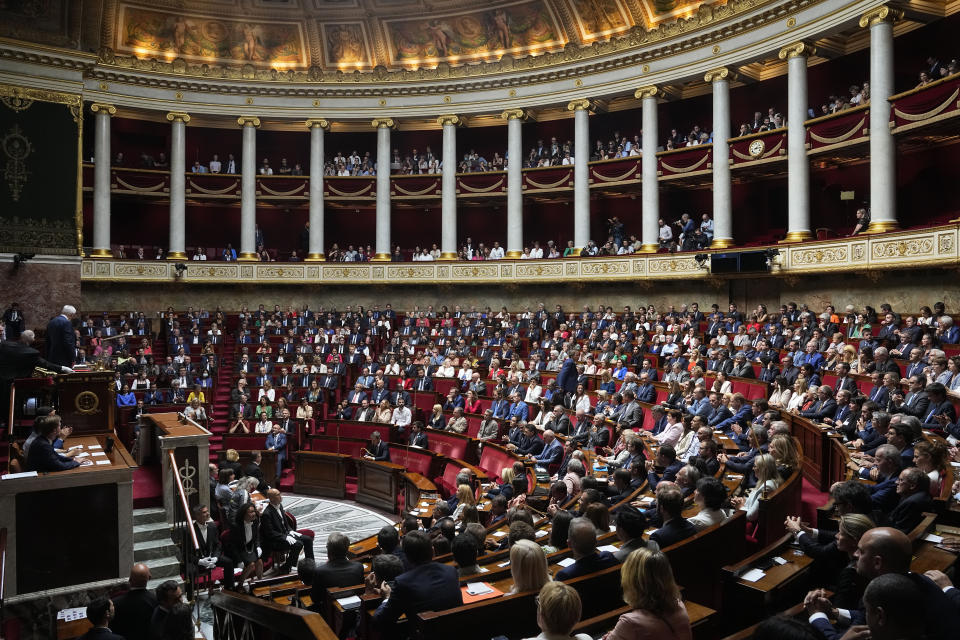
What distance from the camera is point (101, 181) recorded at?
2488 cm

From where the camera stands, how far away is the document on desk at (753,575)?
4.63 meters

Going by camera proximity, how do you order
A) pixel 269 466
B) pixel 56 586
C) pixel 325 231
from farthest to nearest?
pixel 325 231
pixel 269 466
pixel 56 586

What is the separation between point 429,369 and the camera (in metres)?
17.8

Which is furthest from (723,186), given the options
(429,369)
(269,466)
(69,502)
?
(69,502)

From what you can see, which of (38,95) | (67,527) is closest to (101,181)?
(38,95)

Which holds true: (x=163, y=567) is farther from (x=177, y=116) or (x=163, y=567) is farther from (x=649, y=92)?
(x=177, y=116)

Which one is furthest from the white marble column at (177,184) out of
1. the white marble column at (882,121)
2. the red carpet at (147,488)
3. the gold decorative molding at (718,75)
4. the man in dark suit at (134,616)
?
the man in dark suit at (134,616)

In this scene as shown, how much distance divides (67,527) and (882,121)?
716 inches

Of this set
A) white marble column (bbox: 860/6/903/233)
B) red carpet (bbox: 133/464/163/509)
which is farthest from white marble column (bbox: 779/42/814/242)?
red carpet (bbox: 133/464/163/509)

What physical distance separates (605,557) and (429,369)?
13419 mm

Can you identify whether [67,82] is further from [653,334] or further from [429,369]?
[653,334]

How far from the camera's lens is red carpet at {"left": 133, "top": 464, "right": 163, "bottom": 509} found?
8.80 metres

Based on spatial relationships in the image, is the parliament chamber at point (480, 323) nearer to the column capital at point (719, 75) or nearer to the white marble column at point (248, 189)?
the white marble column at point (248, 189)

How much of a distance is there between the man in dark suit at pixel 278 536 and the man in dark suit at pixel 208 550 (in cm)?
51
